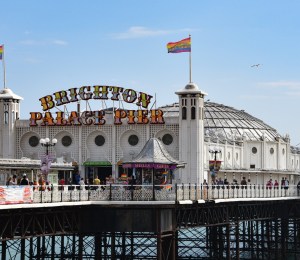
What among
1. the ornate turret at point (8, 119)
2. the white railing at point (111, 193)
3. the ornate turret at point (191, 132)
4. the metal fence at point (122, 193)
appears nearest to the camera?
the white railing at point (111, 193)

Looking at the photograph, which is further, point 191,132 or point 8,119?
point 8,119

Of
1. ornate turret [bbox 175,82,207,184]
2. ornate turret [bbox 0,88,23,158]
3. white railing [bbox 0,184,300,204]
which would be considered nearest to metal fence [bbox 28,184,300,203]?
white railing [bbox 0,184,300,204]

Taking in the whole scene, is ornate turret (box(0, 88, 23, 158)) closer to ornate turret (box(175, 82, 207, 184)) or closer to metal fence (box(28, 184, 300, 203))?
ornate turret (box(175, 82, 207, 184))

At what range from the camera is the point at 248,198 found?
70.9 m

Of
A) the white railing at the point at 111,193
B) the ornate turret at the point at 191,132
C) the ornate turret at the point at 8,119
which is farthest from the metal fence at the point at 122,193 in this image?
the ornate turret at the point at 8,119

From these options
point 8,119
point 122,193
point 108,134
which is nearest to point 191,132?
point 108,134

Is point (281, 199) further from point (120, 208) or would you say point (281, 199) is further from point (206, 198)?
point (120, 208)

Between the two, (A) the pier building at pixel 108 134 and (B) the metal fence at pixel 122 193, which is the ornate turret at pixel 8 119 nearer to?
(A) the pier building at pixel 108 134

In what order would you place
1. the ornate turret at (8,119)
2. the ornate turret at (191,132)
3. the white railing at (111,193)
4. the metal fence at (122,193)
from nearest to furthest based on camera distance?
the white railing at (111,193) < the metal fence at (122,193) < the ornate turret at (191,132) < the ornate turret at (8,119)

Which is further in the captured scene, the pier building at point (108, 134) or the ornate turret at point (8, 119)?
the ornate turret at point (8, 119)

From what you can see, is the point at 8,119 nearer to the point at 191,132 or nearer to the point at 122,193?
the point at 191,132

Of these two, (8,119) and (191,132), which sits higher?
(8,119)

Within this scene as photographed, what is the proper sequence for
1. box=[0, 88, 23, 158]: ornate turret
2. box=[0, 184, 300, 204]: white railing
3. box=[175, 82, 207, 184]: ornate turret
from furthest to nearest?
box=[0, 88, 23, 158]: ornate turret
box=[175, 82, 207, 184]: ornate turret
box=[0, 184, 300, 204]: white railing

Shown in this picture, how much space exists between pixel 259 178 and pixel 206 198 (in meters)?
66.1
